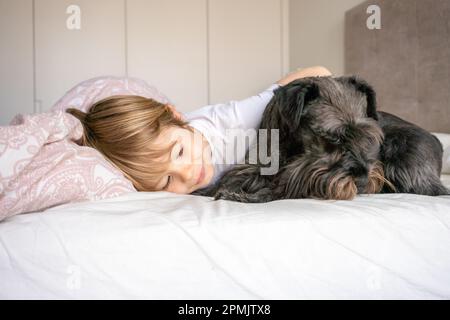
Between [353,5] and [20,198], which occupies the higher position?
[353,5]

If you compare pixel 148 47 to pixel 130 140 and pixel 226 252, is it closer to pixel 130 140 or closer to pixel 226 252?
pixel 130 140

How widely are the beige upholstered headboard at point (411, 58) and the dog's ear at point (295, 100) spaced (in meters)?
1.57

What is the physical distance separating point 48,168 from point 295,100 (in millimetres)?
890

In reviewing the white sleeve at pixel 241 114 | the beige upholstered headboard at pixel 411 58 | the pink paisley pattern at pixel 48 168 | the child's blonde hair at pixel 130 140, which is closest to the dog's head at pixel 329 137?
the white sleeve at pixel 241 114

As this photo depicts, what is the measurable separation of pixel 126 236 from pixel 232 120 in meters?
0.99

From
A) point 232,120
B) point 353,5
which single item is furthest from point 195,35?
point 232,120

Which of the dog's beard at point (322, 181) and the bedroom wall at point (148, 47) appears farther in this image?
the bedroom wall at point (148, 47)

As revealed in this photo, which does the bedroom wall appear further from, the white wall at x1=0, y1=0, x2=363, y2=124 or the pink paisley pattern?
the pink paisley pattern

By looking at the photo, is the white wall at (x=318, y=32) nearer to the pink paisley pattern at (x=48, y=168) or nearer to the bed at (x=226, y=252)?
the bed at (x=226, y=252)

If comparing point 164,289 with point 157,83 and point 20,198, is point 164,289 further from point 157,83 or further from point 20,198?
point 157,83

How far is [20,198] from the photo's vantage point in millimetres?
984

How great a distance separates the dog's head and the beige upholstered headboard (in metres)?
1.38

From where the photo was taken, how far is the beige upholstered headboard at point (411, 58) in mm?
2514

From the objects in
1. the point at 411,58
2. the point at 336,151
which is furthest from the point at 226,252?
the point at 411,58
